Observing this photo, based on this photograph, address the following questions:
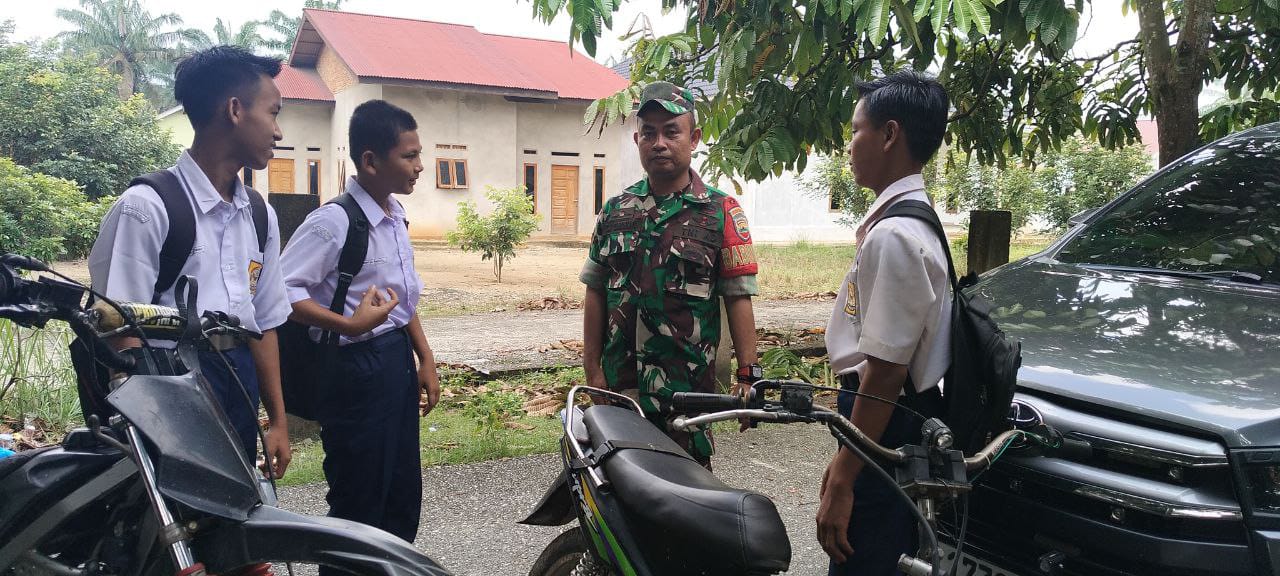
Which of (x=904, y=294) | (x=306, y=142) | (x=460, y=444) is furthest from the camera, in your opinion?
(x=306, y=142)

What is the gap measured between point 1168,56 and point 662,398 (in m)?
4.84

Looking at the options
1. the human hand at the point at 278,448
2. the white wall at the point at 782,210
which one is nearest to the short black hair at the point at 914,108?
the human hand at the point at 278,448

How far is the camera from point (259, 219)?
269 centimetres

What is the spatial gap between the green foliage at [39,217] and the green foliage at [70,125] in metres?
4.11

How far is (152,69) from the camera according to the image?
4875 centimetres

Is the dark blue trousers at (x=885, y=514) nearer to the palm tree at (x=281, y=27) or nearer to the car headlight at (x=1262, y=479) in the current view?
the car headlight at (x=1262, y=479)

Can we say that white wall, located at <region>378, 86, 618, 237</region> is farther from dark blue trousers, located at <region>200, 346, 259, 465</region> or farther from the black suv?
dark blue trousers, located at <region>200, 346, 259, 465</region>

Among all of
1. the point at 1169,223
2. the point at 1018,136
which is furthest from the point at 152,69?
→ the point at 1169,223

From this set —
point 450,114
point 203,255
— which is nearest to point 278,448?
point 203,255

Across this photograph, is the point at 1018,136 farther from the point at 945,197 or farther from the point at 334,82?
the point at 334,82

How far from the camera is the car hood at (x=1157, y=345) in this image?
2.31 metres

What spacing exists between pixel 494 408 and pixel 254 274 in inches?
121

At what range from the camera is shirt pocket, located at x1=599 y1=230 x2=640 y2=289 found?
3148 millimetres

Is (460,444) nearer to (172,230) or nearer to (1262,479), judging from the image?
(172,230)
